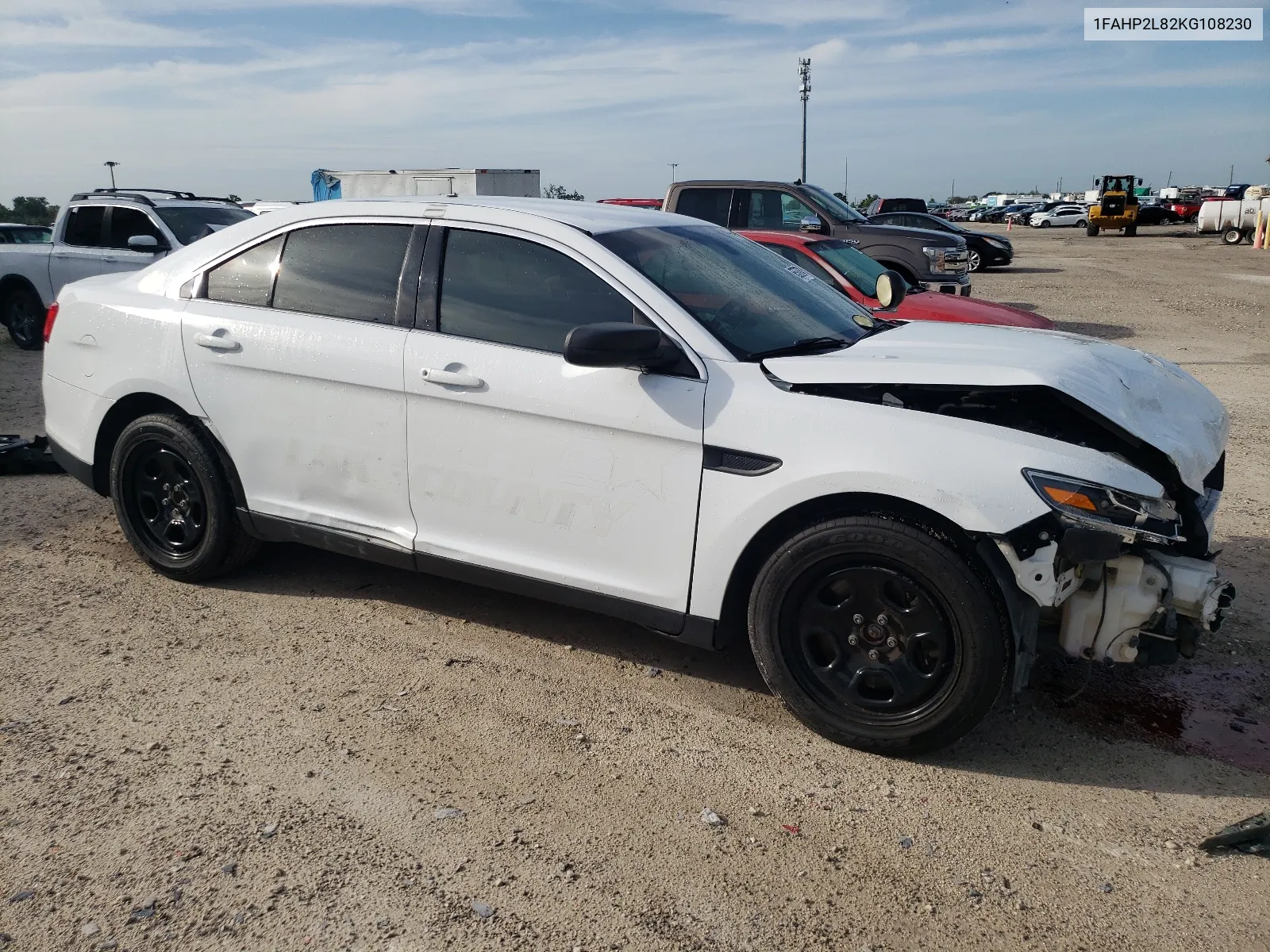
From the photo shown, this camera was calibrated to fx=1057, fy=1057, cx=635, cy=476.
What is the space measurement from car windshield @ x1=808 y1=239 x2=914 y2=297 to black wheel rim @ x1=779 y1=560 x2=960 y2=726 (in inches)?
233

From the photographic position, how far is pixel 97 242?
1235cm

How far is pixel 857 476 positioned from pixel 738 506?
0.42m

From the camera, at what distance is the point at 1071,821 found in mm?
3191

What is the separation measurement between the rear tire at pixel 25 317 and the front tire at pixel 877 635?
12.4 meters

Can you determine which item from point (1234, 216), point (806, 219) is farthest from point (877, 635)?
point (1234, 216)

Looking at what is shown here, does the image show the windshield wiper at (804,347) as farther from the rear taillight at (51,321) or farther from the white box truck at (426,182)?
the white box truck at (426,182)

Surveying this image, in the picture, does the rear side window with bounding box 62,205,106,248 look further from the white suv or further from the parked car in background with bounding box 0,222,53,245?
the white suv

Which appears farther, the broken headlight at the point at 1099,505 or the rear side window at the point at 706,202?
the rear side window at the point at 706,202

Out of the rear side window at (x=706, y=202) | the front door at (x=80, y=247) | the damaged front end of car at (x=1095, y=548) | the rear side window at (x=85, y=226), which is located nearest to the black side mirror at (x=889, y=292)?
the damaged front end of car at (x=1095, y=548)

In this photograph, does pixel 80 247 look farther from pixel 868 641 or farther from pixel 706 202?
pixel 868 641

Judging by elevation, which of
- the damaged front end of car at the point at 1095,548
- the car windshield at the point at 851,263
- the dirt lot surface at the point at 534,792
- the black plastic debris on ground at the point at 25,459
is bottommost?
the dirt lot surface at the point at 534,792

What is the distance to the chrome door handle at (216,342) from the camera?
452 cm

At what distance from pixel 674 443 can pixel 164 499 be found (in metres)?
2.68

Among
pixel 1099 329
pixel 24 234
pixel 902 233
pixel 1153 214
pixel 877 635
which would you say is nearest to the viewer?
pixel 877 635
